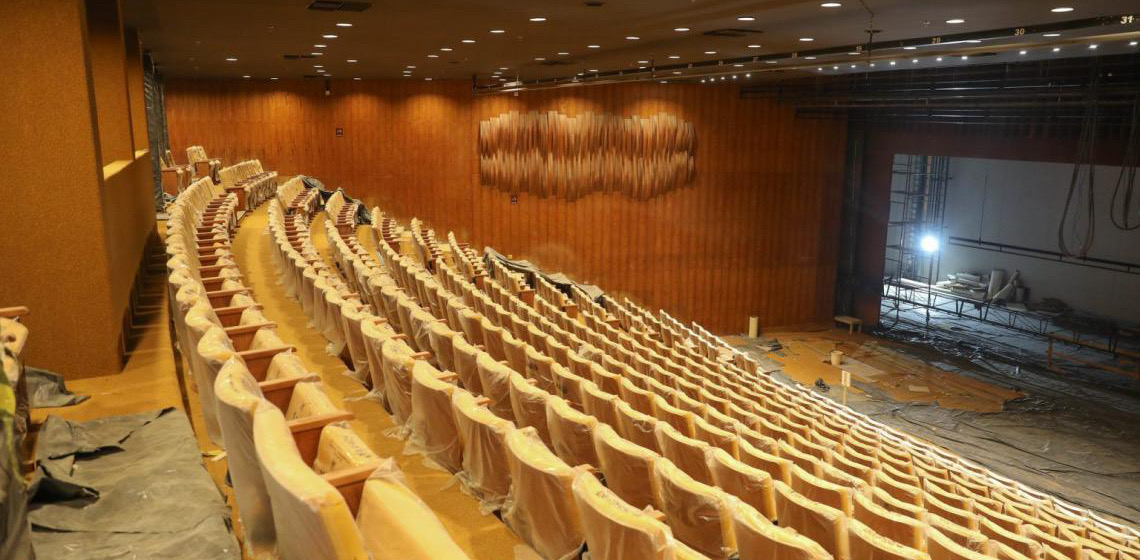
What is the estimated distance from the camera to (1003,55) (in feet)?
22.0

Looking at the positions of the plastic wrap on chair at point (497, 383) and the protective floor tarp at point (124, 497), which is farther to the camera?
the plastic wrap on chair at point (497, 383)

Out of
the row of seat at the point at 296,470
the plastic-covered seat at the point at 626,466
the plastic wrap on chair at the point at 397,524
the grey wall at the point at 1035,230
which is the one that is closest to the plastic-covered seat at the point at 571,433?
the plastic-covered seat at the point at 626,466

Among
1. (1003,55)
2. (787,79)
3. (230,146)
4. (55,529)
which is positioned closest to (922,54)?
(1003,55)

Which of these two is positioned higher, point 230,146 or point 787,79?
point 787,79

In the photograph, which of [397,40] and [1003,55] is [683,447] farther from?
[1003,55]

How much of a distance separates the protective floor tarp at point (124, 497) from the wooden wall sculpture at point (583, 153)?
820cm

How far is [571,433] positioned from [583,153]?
8.12m

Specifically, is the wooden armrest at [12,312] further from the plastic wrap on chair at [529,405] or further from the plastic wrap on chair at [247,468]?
the plastic wrap on chair at [529,405]

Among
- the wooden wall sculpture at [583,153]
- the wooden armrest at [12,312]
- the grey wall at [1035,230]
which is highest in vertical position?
the wooden wall sculpture at [583,153]

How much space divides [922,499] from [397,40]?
4.57 m

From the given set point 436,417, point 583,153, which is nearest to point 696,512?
point 436,417

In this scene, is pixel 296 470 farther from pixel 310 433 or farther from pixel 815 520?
pixel 815 520

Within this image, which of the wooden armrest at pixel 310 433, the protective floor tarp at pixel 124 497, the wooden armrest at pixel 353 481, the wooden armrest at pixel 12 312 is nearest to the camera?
the wooden armrest at pixel 353 481

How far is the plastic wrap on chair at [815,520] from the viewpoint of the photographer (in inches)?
79.8
